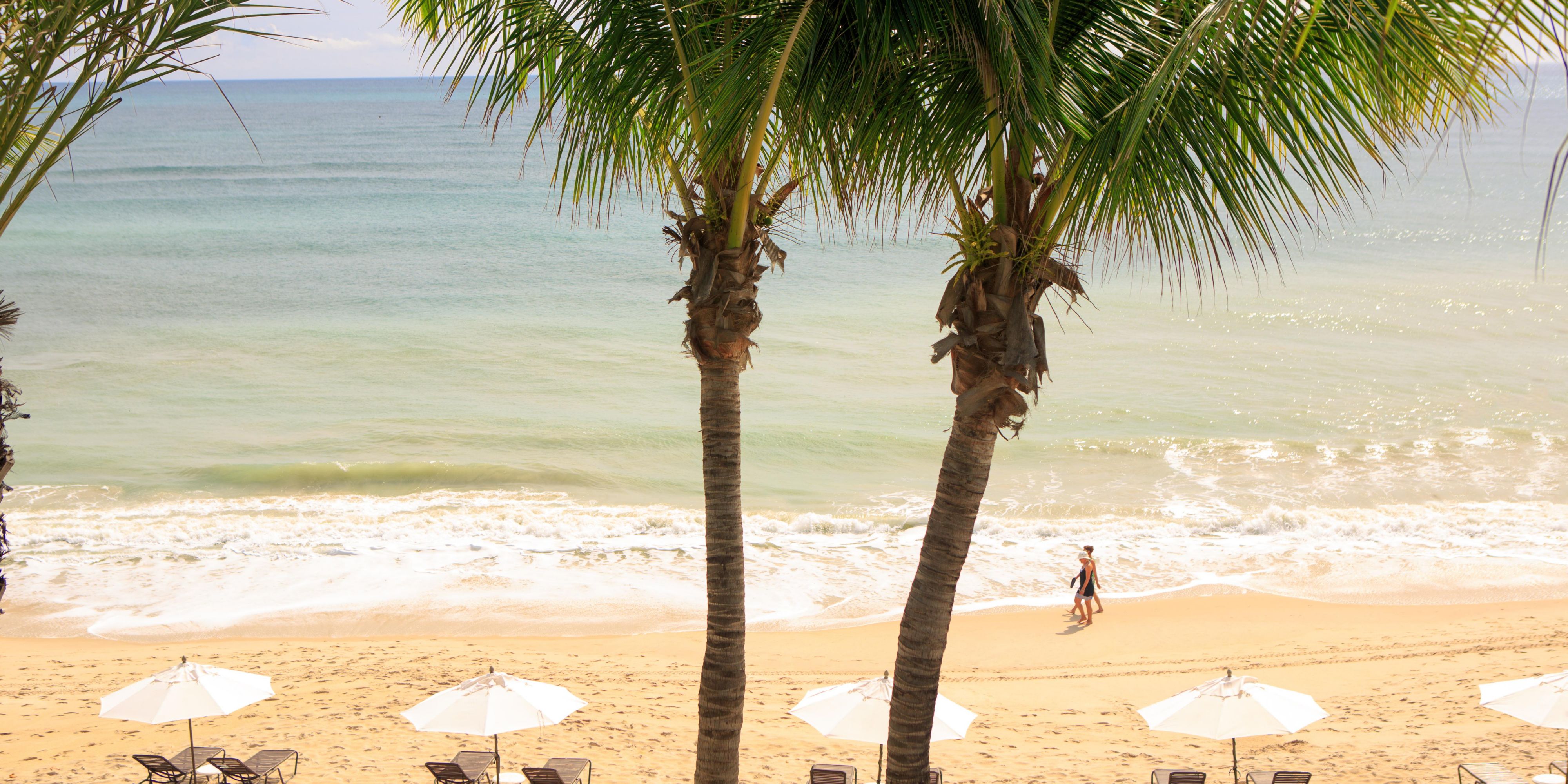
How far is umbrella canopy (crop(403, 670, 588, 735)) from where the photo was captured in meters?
8.52

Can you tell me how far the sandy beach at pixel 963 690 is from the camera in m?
9.61

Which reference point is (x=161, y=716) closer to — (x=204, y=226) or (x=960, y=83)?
(x=960, y=83)

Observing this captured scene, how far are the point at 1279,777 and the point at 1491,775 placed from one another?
1.66 meters

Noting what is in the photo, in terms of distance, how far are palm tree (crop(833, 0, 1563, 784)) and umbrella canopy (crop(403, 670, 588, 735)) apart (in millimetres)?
4494

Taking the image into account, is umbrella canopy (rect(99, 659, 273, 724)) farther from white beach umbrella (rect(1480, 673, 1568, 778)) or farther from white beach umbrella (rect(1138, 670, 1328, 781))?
white beach umbrella (rect(1480, 673, 1568, 778))

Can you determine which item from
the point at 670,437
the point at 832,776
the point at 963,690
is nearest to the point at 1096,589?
the point at 963,690

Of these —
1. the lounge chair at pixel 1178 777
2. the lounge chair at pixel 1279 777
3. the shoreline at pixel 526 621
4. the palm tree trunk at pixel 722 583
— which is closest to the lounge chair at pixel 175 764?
the shoreline at pixel 526 621

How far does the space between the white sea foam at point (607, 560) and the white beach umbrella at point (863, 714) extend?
16.3 feet

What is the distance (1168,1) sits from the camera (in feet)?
13.7

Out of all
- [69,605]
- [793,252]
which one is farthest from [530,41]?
[793,252]

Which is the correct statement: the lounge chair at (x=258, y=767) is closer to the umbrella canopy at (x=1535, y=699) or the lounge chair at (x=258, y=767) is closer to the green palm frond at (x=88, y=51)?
the green palm frond at (x=88, y=51)

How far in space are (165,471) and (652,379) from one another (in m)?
11.2

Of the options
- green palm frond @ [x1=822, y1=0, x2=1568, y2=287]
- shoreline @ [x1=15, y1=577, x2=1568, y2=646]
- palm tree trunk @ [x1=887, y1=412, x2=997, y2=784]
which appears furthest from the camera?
shoreline @ [x1=15, y1=577, x2=1568, y2=646]

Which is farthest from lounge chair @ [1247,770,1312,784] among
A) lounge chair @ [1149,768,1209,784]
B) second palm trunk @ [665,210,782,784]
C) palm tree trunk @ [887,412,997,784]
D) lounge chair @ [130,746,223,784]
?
lounge chair @ [130,746,223,784]
